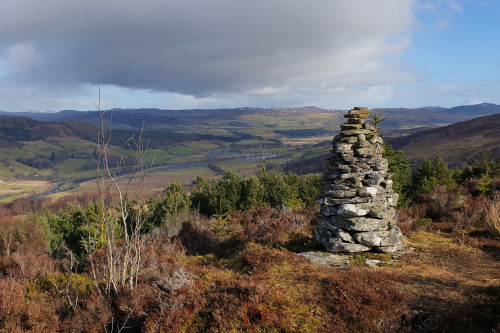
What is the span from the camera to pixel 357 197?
37.2 ft

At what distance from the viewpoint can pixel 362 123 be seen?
40.2 feet

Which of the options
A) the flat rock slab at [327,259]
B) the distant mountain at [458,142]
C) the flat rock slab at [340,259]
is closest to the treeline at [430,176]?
the flat rock slab at [340,259]

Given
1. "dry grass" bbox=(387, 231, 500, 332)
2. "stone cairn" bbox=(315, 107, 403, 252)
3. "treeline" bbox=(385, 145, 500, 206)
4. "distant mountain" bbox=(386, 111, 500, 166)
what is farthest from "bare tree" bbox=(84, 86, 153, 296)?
"distant mountain" bbox=(386, 111, 500, 166)

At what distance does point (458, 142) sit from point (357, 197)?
16567 cm

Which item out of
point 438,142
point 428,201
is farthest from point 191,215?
point 438,142

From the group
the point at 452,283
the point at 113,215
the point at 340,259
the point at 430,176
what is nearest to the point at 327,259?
the point at 340,259

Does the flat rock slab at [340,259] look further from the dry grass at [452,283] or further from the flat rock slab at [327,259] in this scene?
the dry grass at [452,283]

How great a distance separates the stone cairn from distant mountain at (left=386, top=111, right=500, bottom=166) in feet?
348

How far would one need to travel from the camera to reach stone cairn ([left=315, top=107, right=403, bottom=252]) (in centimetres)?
1098

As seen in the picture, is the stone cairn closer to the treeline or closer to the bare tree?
the bare tree

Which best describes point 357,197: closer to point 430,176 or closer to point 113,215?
point 113,215

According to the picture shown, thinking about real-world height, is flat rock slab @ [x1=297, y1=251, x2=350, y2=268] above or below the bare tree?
below

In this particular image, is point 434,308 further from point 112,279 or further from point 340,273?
point 112,279

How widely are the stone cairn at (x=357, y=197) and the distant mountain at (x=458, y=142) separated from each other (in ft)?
348
